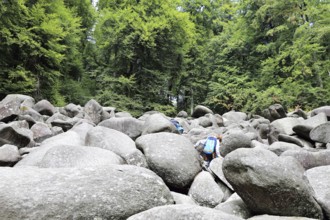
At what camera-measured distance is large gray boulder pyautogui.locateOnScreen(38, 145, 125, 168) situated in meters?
4.82

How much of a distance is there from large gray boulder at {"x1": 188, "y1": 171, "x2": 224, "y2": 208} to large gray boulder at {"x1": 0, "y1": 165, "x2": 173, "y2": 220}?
1.45 meters

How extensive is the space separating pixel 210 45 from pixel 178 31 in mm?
4764

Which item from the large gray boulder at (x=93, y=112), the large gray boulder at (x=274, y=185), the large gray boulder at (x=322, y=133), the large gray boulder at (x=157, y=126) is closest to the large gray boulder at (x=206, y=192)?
the large gray boulder at (x=274, y=185)

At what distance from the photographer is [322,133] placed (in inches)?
344

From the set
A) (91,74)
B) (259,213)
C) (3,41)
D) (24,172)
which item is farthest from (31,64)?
(259,213)

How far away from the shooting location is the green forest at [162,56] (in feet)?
62.0

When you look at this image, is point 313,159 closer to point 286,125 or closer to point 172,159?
point 172,159

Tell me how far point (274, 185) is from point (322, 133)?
6.12 meters

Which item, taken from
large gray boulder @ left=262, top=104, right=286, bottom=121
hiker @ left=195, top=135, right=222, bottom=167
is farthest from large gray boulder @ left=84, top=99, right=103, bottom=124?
A: large gray boulder @ left=262, top=104, right=286, bottom=121

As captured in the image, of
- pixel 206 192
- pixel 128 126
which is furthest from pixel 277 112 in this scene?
pixel 206 192

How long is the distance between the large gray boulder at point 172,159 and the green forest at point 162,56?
1449cm

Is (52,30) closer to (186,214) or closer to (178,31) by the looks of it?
(178,31)

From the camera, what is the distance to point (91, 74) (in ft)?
87.4

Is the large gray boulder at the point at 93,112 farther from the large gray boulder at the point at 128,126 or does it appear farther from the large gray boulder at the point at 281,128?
the large gray boulder at the point at 281,128
